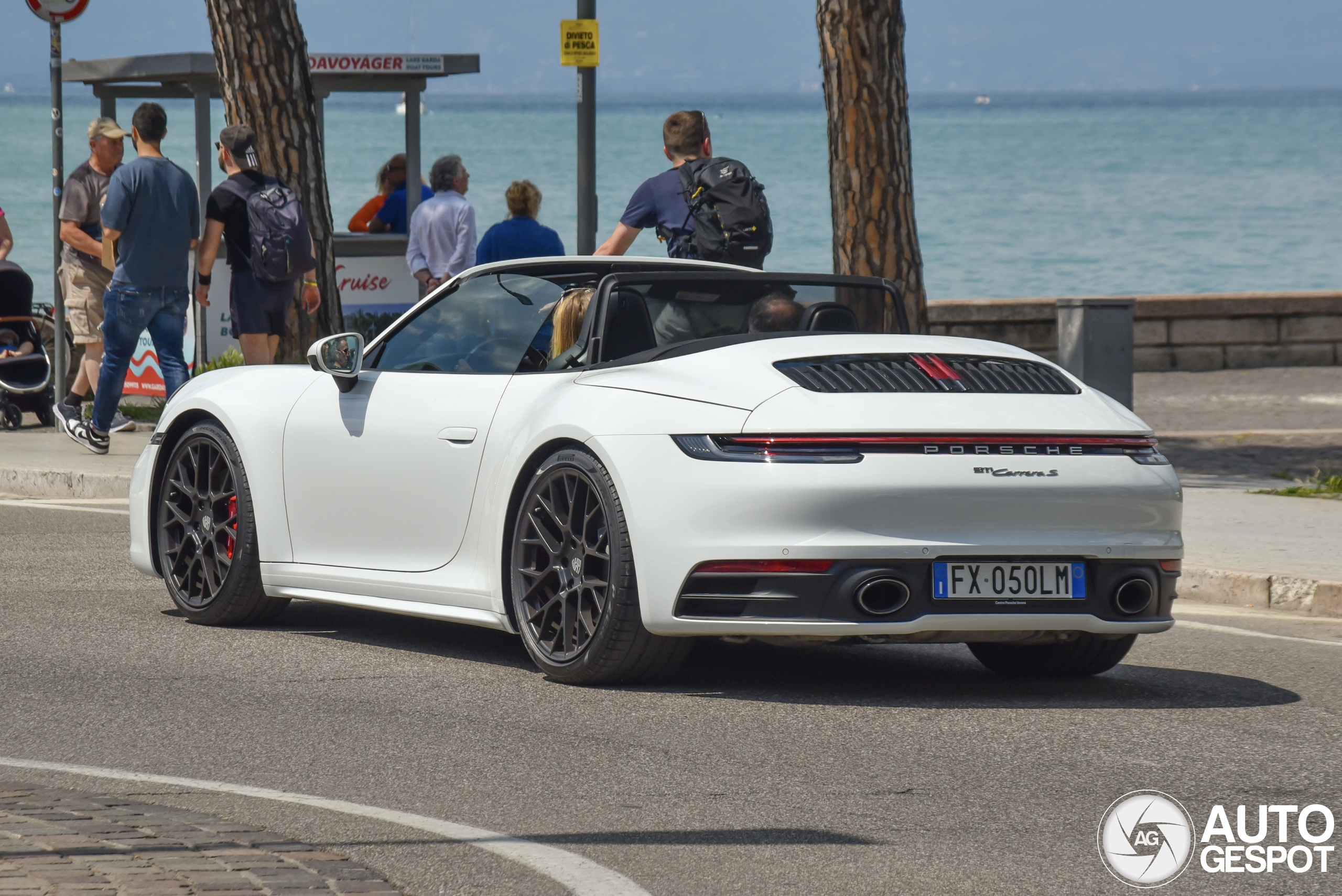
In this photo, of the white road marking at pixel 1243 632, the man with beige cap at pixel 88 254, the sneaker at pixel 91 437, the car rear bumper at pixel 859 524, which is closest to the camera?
the car rear bumper at pixel 859 524

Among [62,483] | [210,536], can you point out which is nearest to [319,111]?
[62,483]

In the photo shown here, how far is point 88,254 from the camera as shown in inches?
574

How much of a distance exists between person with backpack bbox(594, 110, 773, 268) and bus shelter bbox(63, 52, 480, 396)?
573cm

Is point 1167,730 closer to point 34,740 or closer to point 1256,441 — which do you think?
point 34,740

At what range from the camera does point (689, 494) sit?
612 centimetres

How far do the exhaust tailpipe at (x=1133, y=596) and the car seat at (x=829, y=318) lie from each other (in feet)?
4.58

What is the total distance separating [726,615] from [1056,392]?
130 centimetres

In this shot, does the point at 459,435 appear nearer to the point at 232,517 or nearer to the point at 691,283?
the point at 691,283

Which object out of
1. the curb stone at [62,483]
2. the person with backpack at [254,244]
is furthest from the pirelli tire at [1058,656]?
the person with backpack at [254,244]

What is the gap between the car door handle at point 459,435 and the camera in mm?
6930

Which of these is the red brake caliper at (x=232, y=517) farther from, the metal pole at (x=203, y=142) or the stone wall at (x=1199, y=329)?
the stone wall at (x=1199, y=329)

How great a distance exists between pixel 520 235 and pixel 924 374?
873 cm

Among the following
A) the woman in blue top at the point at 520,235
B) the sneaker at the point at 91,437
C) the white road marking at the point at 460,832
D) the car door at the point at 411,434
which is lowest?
the white road marking at the point at 460,832

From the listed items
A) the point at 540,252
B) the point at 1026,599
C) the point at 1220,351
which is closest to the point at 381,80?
the point at 540,252
